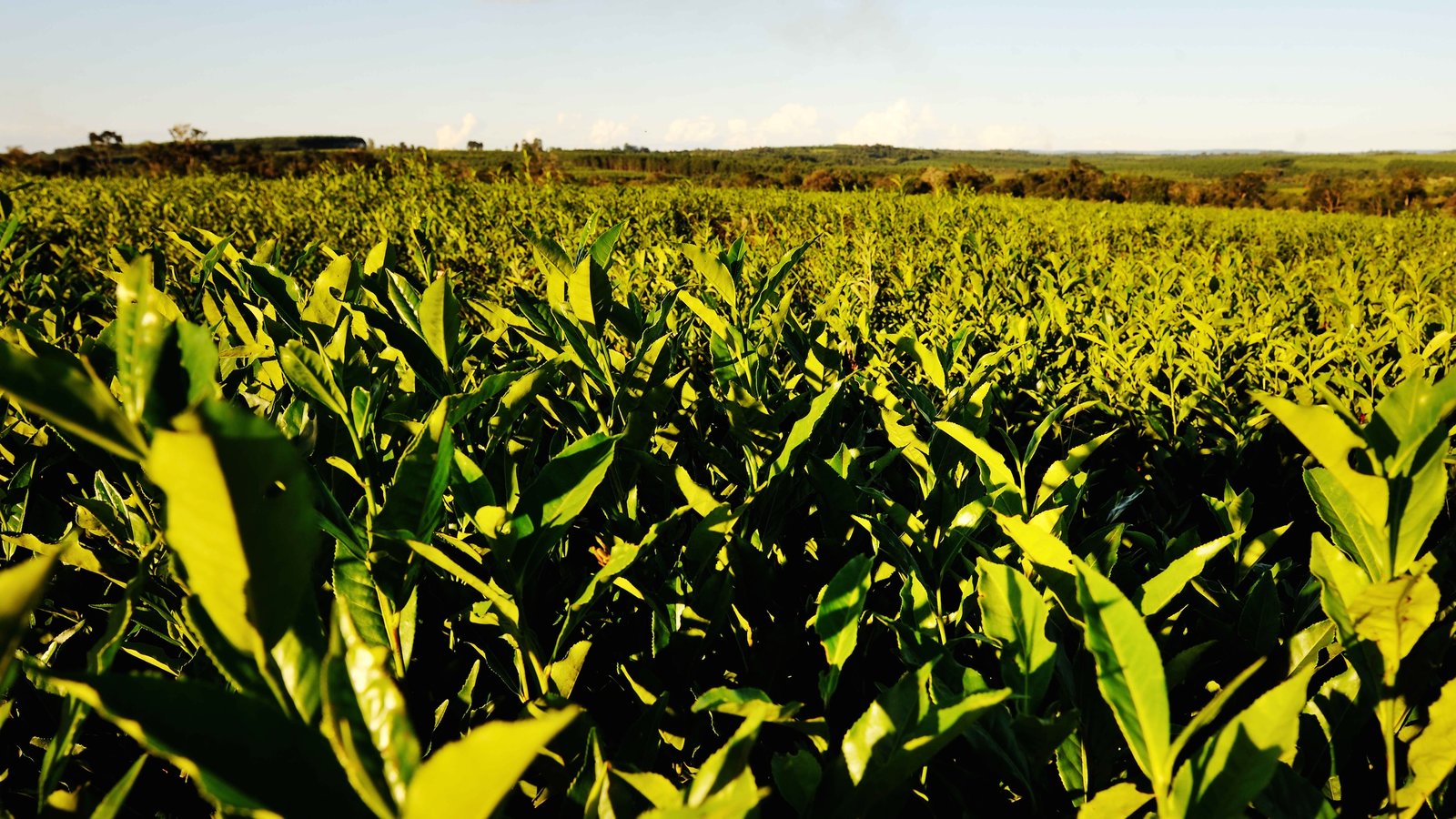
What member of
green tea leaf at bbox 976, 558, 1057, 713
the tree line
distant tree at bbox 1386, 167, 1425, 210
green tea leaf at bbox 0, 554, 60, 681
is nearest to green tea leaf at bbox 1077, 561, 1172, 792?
green tea leaf at bbox 976, 558, 1057, 713

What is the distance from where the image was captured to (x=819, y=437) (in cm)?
152

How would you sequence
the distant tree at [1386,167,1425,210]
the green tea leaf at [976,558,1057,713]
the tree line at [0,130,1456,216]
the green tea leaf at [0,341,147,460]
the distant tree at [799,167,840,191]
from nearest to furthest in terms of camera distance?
the green tea leaf at [0,341,147,460] < the green tea leaf at [976,558,1057,713] < the tree line at [0,130,1456,216] < the distant tree at [1386,167,1425,210] < the distant tree at [799,167,840,191]

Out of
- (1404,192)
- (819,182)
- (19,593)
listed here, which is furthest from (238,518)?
(1404,192)

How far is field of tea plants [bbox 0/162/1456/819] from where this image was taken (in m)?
0.50

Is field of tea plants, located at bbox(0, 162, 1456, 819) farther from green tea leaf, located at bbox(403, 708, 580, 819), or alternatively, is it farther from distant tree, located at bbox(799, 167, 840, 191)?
distant tree, located at bbox(799, 167, 840, 191)

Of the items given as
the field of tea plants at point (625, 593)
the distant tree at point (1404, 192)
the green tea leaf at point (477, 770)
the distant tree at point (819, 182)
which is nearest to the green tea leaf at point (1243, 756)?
the field of tea plants at point (625, 593)

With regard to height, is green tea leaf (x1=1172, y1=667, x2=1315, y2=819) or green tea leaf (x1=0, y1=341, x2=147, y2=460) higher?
green tea leaf (x1=0, y1=341, x2=147, y2=460)

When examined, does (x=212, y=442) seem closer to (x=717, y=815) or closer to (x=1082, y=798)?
(x=717, y=815)

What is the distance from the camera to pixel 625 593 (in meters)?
1.30

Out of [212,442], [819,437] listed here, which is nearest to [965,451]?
[819,437]

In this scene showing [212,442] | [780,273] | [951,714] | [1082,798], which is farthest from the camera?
[780,273]

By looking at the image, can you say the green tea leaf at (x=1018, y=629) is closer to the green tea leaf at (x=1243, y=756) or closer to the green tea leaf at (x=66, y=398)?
the green tea leaf at (x=1243, y=756)

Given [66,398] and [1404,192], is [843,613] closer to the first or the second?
[66,398]

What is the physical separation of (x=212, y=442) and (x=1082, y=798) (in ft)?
3.25
